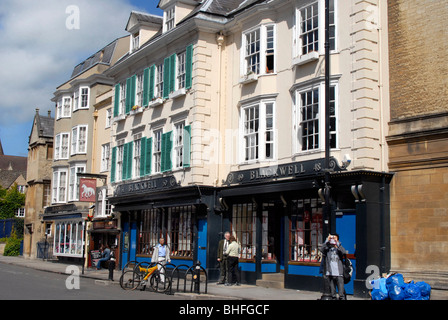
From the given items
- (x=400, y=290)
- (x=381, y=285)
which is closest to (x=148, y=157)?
(x=381, y=285)

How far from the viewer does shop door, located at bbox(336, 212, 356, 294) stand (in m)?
16.1

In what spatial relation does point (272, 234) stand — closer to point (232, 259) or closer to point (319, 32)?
point (232, 259)

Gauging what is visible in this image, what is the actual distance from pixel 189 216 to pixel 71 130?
17308mm

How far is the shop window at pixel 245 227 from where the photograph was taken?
67.4 feet

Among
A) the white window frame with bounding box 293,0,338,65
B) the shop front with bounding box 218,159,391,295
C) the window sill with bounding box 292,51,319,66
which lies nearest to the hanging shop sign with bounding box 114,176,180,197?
the shop front with bounding box 218,159,391,295

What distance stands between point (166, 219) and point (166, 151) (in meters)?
3.10

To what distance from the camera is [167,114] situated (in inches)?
955

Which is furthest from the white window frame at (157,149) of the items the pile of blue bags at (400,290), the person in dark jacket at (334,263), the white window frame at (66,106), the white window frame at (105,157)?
the white window frame at (66,106)

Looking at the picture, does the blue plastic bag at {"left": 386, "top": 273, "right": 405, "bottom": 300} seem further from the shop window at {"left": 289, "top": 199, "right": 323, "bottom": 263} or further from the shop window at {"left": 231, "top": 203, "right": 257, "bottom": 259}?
the shop window at {"left": 231, "top": 203, "right": 257, "bottom": 259}

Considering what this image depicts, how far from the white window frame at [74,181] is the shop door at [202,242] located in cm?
1610

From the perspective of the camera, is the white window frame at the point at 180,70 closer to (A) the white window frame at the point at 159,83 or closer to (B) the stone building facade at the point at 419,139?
(A) the white window frame at the point at 159,83

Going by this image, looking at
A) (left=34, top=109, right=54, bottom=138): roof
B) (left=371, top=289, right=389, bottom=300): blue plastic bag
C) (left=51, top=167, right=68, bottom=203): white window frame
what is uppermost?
(left=34, top=109, right=54, bottom=138): roof
